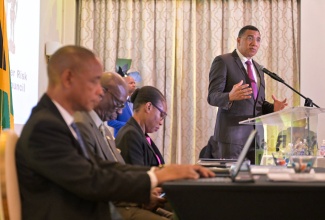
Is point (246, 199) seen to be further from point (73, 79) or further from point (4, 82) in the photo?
point (4, 82)

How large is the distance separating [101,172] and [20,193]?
25 centimetres

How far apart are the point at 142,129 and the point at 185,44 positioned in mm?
3820

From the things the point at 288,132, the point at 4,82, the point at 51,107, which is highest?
the point at 4,82

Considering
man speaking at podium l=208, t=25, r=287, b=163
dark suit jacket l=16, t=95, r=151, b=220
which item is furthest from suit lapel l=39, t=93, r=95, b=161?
man speaking at podium l=208, t=25, r=287, b=163

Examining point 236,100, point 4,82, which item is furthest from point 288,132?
point 4,82

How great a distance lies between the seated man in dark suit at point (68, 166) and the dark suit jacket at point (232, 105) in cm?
256

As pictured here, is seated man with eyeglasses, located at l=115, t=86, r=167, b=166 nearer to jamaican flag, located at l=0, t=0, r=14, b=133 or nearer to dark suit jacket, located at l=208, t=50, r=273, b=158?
jamaican flag, located at l=0, t=0, r=14, b=133

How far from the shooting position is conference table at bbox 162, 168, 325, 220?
1.56 meters

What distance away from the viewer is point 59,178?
61.7 inches

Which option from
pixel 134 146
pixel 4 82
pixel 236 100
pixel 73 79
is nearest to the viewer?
pixel 73 79

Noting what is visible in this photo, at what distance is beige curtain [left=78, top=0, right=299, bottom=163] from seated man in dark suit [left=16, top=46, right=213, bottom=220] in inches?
196

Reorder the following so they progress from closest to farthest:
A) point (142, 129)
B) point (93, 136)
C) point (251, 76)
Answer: point (93, 136), point (142, 129), point (251, 76)

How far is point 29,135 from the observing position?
1595 mm

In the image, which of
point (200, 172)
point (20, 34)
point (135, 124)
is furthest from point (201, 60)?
point (200, 172)
